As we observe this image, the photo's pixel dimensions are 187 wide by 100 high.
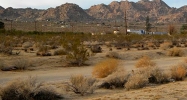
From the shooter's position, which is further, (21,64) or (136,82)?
(21,64)

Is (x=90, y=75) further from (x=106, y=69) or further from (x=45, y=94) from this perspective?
(x=45, y=94)

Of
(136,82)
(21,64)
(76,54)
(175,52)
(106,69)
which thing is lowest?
(175,52)

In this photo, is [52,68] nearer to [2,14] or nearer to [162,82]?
[162,82]

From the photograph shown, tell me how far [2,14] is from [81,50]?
155 m

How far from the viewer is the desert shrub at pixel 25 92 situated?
1373cm

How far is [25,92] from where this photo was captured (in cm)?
1377

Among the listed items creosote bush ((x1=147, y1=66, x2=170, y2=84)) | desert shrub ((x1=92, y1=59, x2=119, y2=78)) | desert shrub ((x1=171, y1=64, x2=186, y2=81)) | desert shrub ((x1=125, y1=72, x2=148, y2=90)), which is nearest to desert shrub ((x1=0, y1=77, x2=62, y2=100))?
desert shrub ((x1=125, y1=72, x2=148, y2=90))

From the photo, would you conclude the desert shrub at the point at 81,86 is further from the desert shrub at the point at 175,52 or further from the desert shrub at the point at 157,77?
the desert shrub at the point at 175,52

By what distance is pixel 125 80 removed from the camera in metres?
17.8

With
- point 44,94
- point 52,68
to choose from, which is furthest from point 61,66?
point 44,94

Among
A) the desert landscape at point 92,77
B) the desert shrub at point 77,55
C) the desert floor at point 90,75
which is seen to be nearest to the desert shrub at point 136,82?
the desert landscape at point 92,77

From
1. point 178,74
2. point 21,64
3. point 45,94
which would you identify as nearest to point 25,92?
point 45,94

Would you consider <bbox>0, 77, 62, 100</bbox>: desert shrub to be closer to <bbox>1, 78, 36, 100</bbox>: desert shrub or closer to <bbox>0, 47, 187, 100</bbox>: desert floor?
<bbox>1, 78, 36, 100</bbox>: desert shrub

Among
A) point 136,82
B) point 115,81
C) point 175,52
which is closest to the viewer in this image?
point 136,82
